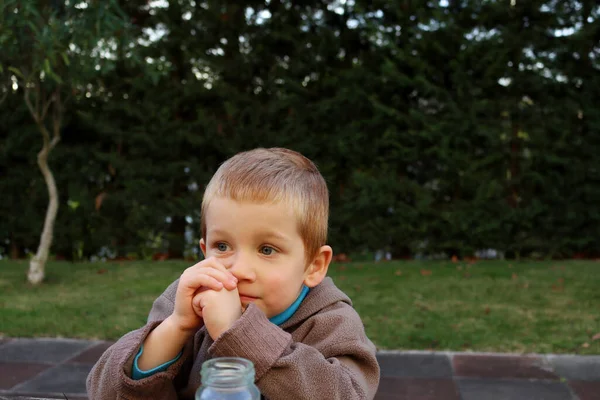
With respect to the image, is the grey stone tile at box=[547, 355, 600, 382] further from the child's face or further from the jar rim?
the jar rim

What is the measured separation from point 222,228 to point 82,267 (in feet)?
20.2

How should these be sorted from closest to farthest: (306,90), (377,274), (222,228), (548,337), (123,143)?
(222,228)
(548,337)
(377,274)
(306,90)
(123,143)

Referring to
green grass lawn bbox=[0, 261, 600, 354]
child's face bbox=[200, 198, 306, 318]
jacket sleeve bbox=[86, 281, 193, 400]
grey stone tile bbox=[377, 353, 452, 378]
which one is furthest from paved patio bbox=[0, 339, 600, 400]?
child's face bbox=[200, 198, 306, 318]

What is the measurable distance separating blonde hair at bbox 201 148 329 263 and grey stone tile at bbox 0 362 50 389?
8.00 feet

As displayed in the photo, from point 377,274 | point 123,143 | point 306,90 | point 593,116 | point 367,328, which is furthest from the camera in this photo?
point 123,143

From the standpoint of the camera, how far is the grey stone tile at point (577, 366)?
3.39 metres

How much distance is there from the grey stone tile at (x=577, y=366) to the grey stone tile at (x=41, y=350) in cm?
287

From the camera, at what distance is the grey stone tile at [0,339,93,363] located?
12.4 feet

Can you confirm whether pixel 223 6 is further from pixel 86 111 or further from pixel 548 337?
pixel 548 337

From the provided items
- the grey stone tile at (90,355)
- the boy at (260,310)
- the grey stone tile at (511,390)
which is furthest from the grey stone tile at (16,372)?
the grey stone tile at (511,390)

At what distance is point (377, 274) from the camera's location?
6.23 m

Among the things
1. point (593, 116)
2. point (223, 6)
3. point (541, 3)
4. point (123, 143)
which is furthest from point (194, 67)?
point (593, 116)

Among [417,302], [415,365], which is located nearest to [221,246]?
[415,365]

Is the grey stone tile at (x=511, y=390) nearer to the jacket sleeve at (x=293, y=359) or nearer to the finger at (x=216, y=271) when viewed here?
the jacket sleeve at (x=293, y=359)
